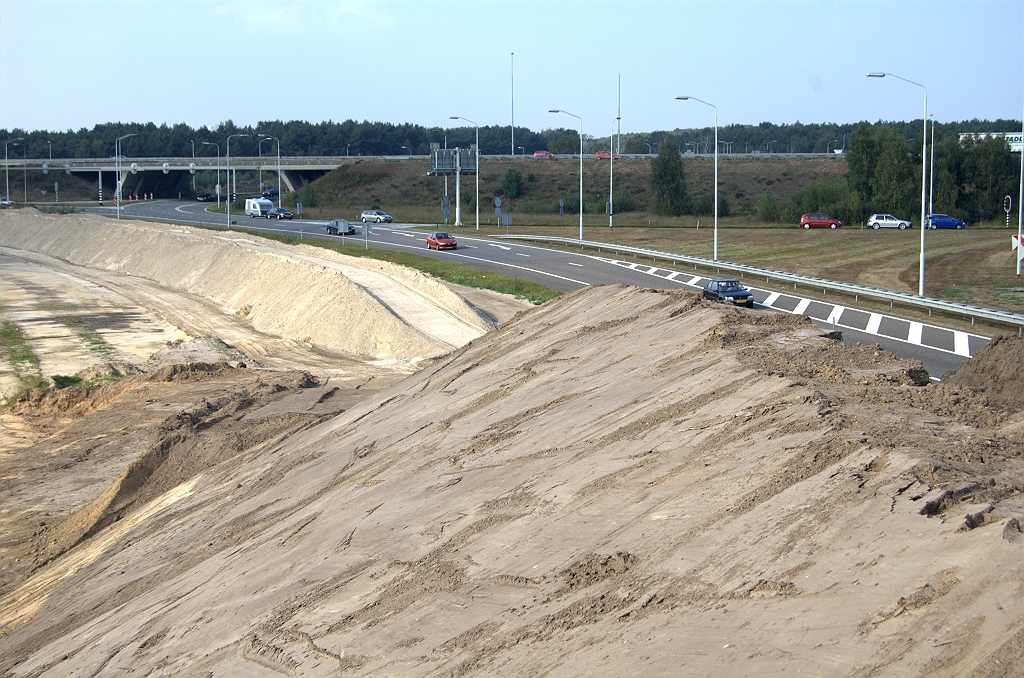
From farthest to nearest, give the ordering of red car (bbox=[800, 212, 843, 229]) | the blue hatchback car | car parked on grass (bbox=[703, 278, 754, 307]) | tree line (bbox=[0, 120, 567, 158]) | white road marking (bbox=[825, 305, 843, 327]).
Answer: tree line (bbox=[0, 120, 567, 158]), red car (bbox=[800, 212, 843, 229]), the blue hatchback car, car parked on grass (bbox=[703, 278, 754, 307]), white road marking (bbox=[825, 305, 843, 327])

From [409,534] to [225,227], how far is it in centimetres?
6411

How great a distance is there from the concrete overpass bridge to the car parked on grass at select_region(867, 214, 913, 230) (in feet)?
198

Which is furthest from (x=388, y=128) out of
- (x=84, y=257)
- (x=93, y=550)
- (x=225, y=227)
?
(x=93, y=550)

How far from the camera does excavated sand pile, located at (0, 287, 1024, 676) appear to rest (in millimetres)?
6352

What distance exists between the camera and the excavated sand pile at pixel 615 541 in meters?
6.35

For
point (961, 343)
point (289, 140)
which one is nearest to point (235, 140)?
point (289, 140)

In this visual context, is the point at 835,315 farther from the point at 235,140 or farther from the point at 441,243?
the point at 235,140

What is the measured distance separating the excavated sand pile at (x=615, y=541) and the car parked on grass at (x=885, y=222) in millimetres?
55434

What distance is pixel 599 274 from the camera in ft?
144

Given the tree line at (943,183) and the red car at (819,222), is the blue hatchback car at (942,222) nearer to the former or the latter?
the red car at (819,222)

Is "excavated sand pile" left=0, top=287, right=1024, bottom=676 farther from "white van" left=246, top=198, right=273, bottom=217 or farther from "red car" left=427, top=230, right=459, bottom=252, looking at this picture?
"white van" left=246, top=198, right=273, bottom=217

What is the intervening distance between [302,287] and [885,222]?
1779 inches

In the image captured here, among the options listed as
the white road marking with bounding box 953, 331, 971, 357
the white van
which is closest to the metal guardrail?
the white road marking with bounding box 953, 331, 971, 357

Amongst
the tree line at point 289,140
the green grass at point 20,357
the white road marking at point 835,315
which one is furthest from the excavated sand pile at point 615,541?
the tree line at point 289,140
